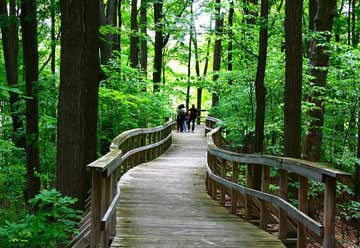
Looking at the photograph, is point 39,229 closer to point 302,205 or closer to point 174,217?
point 174,217

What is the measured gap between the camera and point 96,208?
14.4 feet

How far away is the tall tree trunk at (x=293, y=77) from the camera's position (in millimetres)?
8023

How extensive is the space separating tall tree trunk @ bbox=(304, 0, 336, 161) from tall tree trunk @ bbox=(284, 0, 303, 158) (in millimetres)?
2718

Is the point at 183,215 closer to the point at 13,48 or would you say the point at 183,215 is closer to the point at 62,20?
the point at 62,20

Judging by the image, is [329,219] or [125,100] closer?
[329,219]

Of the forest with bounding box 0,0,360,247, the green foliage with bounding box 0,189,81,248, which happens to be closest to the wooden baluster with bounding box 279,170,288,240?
the forest with bounding box 0,0,360,247

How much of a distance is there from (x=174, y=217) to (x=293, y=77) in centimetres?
332

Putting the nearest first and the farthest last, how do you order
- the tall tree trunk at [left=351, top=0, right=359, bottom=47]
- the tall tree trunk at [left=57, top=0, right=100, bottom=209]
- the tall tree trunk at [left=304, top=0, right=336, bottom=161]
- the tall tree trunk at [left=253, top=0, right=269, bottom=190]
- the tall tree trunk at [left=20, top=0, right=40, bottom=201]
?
the tall tree trunk at [left=57, top=0, right=100, bottom=209] < the tall tree trunk at [left=253, top=0, right=269, bottom=190] < the tall tree trunk at [left=20, top=0, right=40, bottom=201] < the tall tree trunk at [left=304, top=0, right=336, bottom=161] < the tall tree trunk at [left=351, top=0, right=359, bottom=47]

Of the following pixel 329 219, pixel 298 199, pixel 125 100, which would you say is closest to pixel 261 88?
pixel 125 100

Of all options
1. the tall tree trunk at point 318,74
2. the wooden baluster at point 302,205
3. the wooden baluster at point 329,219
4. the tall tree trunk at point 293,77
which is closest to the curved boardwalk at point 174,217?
the wooden baluster at point 302,205

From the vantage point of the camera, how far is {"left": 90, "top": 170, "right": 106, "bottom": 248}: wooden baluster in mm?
4316

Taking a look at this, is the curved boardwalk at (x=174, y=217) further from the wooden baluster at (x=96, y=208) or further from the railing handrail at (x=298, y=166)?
the railing handrail at (x=298, y=166)

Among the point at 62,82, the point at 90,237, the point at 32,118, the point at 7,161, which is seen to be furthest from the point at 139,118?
the point at 90,237

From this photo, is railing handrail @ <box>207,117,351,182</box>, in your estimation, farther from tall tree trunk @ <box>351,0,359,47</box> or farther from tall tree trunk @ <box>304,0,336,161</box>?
tall tree trunk @ <box>351,0,359,47</box>
